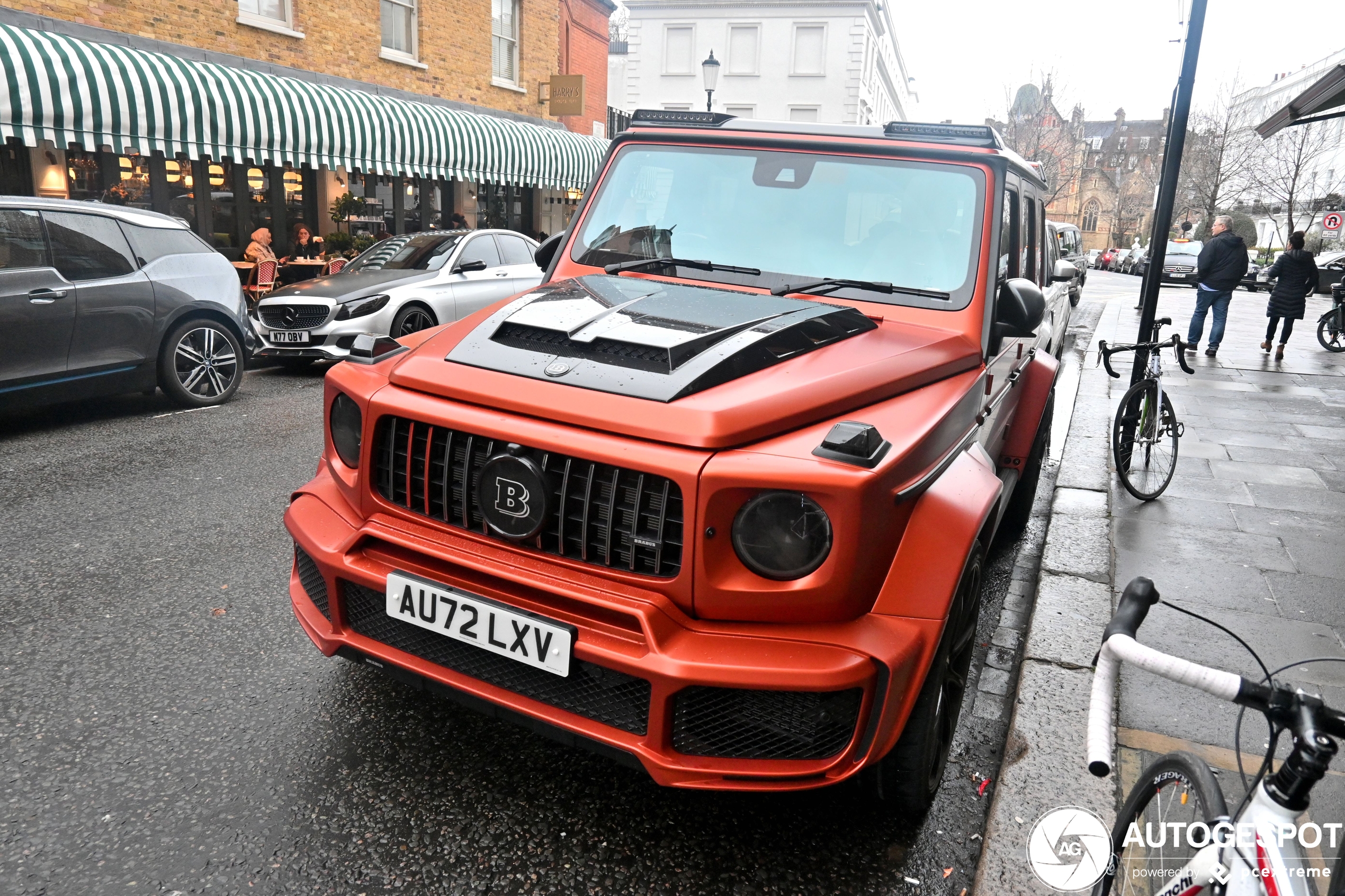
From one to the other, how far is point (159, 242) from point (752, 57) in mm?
46225

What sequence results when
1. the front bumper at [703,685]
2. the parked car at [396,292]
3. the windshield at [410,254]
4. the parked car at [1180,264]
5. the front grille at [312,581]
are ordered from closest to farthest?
the front bumper at [703,685], the front grille at [312,581], the parked car at [396,292], the windshield at [410,254], the parked car at [1180,264]

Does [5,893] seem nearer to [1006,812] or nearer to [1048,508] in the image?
[1006,812]

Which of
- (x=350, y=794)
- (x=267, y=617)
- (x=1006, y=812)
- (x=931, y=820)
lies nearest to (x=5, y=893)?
(x=350, y=794)

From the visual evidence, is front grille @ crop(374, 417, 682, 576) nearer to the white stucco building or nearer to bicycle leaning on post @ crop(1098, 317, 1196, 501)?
bicycle leaning on post @ crop(1098, 317, 1196, 501)

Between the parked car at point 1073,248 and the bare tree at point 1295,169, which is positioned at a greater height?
the bare tree at point 1295,169

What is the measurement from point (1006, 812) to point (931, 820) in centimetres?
22

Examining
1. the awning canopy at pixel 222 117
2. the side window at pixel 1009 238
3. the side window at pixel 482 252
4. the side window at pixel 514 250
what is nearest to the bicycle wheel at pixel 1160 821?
the side window at pixel 1009 238

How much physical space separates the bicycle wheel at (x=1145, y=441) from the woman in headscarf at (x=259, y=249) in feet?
37.4

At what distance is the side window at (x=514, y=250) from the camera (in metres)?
11.5

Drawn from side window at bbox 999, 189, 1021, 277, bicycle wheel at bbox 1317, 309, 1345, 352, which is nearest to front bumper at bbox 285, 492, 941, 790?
side window at bbox 999, 189, 1021, 277

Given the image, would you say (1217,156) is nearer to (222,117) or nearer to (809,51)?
(809,51)

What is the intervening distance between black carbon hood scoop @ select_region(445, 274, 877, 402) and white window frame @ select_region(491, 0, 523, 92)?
18291 millimetres

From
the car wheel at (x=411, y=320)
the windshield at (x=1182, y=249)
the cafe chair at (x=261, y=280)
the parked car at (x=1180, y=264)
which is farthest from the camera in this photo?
the windshield at (x=1182, y=249)

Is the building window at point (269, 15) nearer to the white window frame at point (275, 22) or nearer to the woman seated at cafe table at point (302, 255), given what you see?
the white window frame at point (275, 22)
